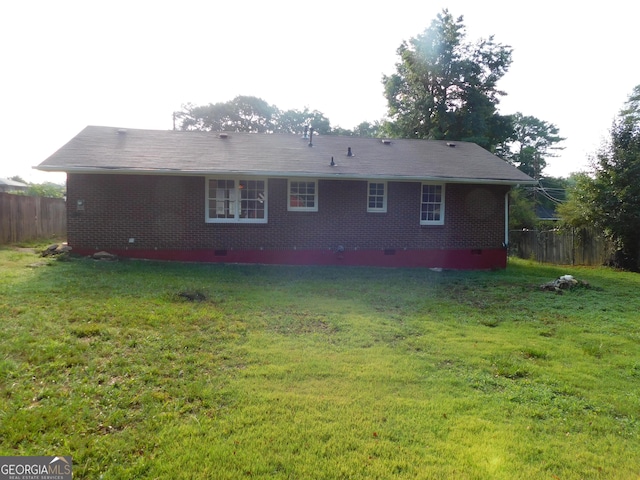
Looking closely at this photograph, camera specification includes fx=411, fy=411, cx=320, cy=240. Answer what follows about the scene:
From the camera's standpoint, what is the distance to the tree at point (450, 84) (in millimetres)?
25938

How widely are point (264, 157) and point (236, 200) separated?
5.46ft

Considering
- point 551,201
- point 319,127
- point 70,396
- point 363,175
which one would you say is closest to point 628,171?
point 363,175

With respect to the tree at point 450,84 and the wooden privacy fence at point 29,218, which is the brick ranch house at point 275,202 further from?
the tree at point 450,84

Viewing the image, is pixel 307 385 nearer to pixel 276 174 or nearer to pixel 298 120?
pixel 276 174

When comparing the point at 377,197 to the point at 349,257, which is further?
the point at 377,197

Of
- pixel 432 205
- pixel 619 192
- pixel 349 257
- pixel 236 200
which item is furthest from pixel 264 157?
pixel 619 192

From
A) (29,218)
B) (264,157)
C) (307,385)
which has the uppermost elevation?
(264,157)

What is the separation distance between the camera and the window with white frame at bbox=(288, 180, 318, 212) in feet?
40.6

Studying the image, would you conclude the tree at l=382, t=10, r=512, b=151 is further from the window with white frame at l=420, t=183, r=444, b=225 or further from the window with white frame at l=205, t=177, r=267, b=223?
the window with white frame at l=205, t=177, r=267, b=223

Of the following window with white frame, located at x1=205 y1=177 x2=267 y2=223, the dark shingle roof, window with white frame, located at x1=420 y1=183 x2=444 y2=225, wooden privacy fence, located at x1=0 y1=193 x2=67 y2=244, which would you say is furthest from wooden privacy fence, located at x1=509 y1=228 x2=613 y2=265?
wooden privacy fence, located at x1=0 y1=193 x2=67 y2=244

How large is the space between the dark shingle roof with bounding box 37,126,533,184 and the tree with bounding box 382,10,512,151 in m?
11.2

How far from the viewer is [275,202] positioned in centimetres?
1220

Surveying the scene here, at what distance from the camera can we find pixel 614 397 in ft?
13.4

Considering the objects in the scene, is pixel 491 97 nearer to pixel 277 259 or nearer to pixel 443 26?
pixel 443 26
